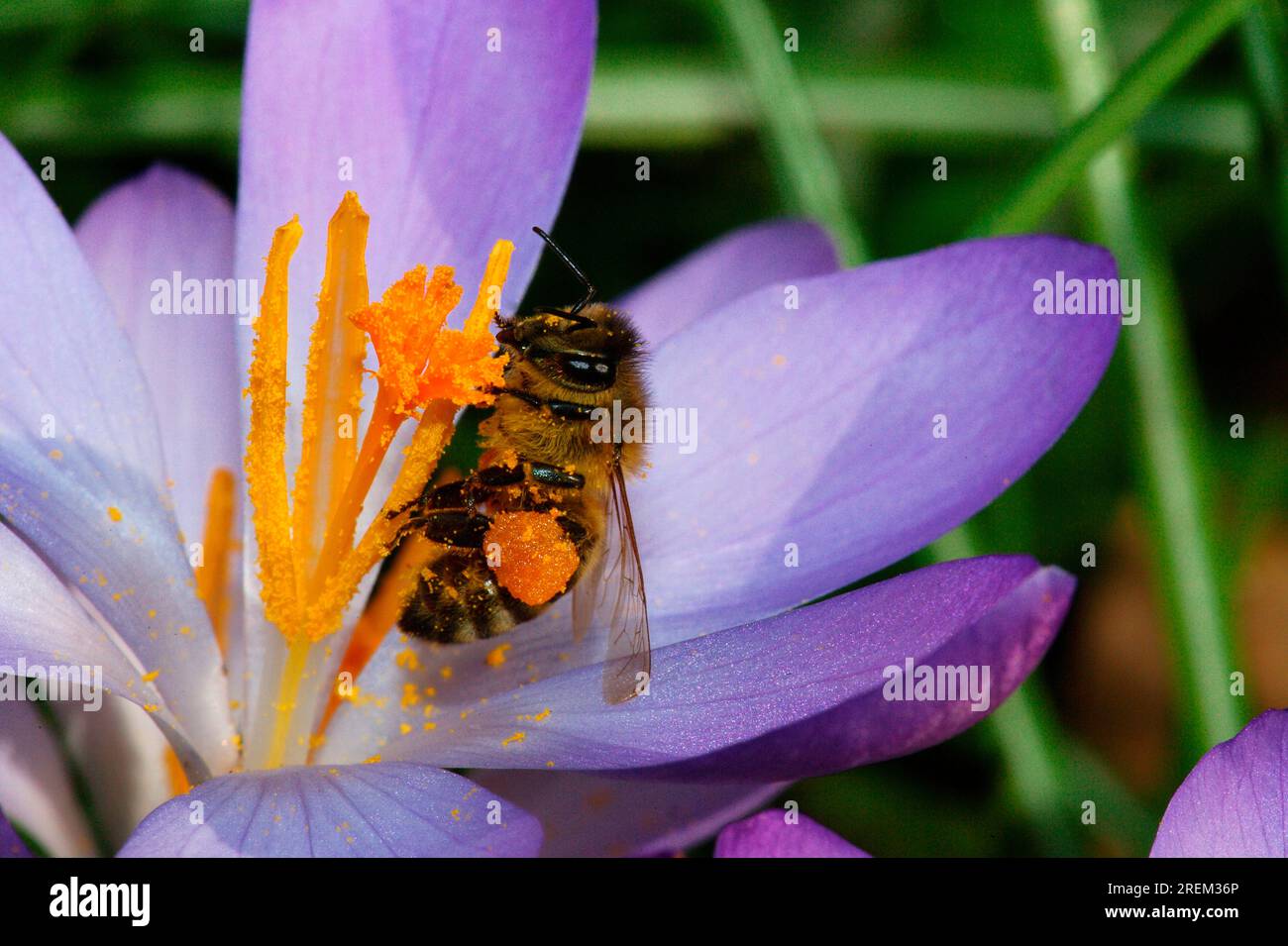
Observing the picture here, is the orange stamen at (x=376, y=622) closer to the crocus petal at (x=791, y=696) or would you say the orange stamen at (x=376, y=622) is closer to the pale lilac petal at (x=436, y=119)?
the crocus petal at (x=791, y=696)

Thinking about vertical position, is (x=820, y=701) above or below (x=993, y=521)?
below

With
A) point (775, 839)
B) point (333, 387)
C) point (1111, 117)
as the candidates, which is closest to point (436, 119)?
point (333, 387)
